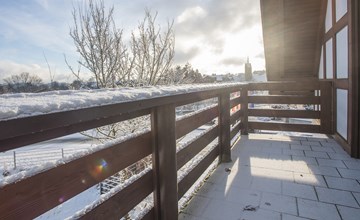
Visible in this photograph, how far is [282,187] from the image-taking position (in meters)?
2.51

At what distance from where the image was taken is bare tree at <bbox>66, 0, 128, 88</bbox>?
5.36m

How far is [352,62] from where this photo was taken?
10.7 ft

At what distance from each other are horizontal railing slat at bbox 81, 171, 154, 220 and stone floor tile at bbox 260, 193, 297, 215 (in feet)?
4.01

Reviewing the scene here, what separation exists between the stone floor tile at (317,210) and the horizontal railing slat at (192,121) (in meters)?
1.19

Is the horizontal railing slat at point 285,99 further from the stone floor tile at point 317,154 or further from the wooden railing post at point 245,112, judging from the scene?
the stone floor tile at point 317,154

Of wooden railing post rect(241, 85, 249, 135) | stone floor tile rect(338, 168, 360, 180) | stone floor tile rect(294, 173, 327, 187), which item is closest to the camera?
stone floor tile rect(294, 173, 327, 187)

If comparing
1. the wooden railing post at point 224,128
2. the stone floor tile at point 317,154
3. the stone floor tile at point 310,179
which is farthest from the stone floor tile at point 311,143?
the wooden railing post at point 224,128

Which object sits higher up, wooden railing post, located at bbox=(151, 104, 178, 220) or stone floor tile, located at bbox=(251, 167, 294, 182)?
wooden railing post, located at bbox=(151, 104, 178, 220)

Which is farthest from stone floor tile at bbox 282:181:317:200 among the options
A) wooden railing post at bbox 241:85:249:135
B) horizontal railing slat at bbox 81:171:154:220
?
wooden railing post at bbox 241:85:249:135

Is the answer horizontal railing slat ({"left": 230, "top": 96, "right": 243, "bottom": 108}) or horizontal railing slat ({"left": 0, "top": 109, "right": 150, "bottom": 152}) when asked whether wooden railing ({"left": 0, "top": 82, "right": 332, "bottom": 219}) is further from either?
horizontal railing slat ({"left": 230, "top": 96, "right": 243, "bottom": 108})

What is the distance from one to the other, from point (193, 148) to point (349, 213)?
4.68 feet

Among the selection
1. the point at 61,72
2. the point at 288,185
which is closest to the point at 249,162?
the point at 288,185

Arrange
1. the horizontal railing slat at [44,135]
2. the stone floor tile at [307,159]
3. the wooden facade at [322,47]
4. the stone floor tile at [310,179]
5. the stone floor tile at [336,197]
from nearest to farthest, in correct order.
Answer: the horizontal railing slat at [44,135] → the stone floor tile at [336,197] → the stone floor tile at [310,179] → the stone floor tile at [307,159] → the wooden facade at [322,47]

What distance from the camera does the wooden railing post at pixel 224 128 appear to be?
10.3ft
